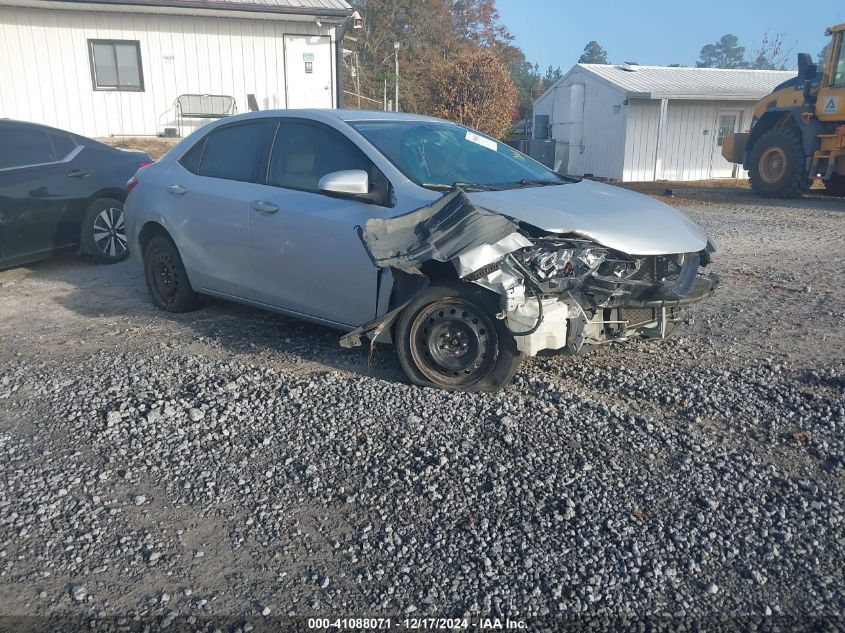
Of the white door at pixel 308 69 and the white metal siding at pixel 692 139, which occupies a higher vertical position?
the white door at pixel 308 69

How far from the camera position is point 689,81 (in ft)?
85.8

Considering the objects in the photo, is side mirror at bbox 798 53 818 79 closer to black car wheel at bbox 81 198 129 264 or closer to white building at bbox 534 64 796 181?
white building at bbox 534 64 796 181

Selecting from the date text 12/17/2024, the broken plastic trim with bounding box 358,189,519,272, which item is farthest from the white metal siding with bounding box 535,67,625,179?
the date text 12/17/2024

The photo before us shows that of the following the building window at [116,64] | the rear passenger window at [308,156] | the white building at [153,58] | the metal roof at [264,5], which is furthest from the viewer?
the building window at [116,64]

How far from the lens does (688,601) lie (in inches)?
109

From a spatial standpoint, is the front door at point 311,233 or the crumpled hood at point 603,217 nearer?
the crumpled hood at point 603,217

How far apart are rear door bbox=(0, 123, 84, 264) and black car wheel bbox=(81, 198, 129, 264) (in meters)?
0.15

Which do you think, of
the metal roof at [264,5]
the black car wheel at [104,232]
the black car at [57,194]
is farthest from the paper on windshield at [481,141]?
the metal roof at [264,5]

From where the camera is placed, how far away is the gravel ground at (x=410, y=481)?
2.86 meters

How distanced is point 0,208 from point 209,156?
3055 mm

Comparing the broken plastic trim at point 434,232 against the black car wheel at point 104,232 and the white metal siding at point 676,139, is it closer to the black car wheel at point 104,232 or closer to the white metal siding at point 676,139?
the black car wheel at point 104,232

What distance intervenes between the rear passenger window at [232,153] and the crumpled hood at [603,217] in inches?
77.6

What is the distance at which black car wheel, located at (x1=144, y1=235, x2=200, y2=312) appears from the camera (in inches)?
252

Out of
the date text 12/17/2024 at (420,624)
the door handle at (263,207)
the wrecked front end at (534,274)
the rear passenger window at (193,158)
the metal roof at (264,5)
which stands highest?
the metal roof at (264,5)
